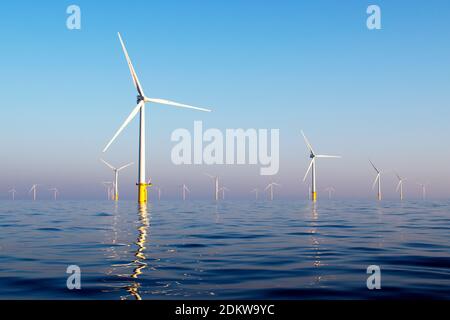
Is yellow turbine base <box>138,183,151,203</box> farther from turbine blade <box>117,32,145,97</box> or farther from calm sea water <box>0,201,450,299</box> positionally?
calm sea water <box>0,201,450,299</box>

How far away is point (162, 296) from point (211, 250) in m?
9.62

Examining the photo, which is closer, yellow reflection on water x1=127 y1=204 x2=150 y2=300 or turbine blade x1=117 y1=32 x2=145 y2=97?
yellow reflection on water x1=127 y1=204 x2=150 y2=300

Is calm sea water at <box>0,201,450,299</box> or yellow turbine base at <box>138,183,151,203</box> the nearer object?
calm sea water at <box>0,201,450,299</box>

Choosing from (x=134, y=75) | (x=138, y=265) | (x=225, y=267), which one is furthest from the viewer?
(x=134, y=75)

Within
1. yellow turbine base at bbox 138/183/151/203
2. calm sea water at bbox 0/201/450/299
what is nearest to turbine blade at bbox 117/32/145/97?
yellow turbine base at bbox 138/183/151/203

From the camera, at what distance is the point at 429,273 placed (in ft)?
48.8

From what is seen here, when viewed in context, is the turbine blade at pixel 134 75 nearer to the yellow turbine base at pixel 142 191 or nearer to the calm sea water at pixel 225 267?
the yellow turbine base at pixel 142 191

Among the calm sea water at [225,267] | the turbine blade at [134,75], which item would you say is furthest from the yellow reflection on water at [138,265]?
the turbine blade at [134,75]

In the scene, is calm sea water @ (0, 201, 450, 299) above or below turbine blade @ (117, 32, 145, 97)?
below

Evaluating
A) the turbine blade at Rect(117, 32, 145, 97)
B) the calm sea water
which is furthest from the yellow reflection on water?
the turbine blade at Rect(117, 32, 145, 97)

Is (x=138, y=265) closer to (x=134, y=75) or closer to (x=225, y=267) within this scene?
(x=225, y=267)

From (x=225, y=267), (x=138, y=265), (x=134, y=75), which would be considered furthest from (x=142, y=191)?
(x=225, y=267)

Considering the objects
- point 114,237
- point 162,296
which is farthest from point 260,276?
point 114,237
